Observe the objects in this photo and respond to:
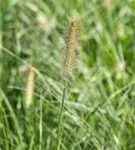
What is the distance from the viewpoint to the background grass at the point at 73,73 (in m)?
2.40

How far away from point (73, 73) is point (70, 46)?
53.8 inches

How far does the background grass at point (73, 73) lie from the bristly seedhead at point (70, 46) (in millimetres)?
429

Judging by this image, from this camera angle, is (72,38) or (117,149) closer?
(72,38)

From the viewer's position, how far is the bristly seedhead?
169cm

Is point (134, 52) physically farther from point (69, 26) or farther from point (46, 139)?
point (69, 26)

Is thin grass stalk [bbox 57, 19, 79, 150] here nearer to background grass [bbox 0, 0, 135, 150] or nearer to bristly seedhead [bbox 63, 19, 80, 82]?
bristly seedhead [bbox 63, 19, 80, 82]

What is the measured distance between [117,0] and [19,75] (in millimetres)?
1258

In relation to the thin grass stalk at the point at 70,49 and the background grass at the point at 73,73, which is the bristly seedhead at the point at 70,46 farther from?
the background grass at the point at 73,73

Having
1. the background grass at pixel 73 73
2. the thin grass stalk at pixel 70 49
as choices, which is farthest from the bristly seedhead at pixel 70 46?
the background grass at pixel 73 73

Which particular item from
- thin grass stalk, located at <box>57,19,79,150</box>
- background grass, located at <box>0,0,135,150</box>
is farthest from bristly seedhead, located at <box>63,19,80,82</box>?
background grass, located at <box>0,0,135,150</box>

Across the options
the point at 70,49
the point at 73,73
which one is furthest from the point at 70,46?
the point at 73,73

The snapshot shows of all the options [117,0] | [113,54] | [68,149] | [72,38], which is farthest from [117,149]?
[117,0]

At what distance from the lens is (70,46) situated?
1706 mm

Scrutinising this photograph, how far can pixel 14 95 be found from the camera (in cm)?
299
